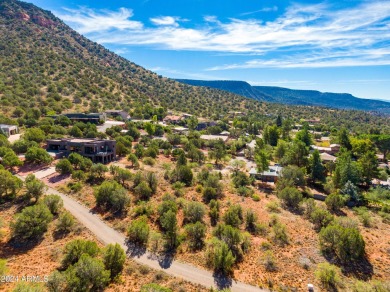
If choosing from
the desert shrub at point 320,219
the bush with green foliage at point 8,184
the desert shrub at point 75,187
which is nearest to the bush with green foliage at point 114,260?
the desert shrub at point 75,187

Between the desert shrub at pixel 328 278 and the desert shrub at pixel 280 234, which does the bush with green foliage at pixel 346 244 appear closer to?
the desert shrub at pixel 328 278

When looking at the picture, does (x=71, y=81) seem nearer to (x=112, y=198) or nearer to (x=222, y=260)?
(x=112, y=198)

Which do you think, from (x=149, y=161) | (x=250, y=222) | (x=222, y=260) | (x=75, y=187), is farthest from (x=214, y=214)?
(x=149, y=161)

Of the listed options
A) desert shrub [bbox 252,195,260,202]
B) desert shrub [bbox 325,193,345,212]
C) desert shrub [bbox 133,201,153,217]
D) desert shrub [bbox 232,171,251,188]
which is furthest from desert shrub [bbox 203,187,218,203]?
desert shrub [bbox 325,193,345,212]

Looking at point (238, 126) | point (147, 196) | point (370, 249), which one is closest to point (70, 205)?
point (147, 196)

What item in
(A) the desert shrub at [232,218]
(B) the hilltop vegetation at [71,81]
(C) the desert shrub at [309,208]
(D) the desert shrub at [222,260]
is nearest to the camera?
(D) the desert shrub at [222,260]

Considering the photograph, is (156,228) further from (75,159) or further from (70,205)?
(75,159)

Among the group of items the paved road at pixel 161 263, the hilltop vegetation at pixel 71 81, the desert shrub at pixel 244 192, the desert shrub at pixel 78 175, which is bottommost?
the paved road at pixel 161 263
